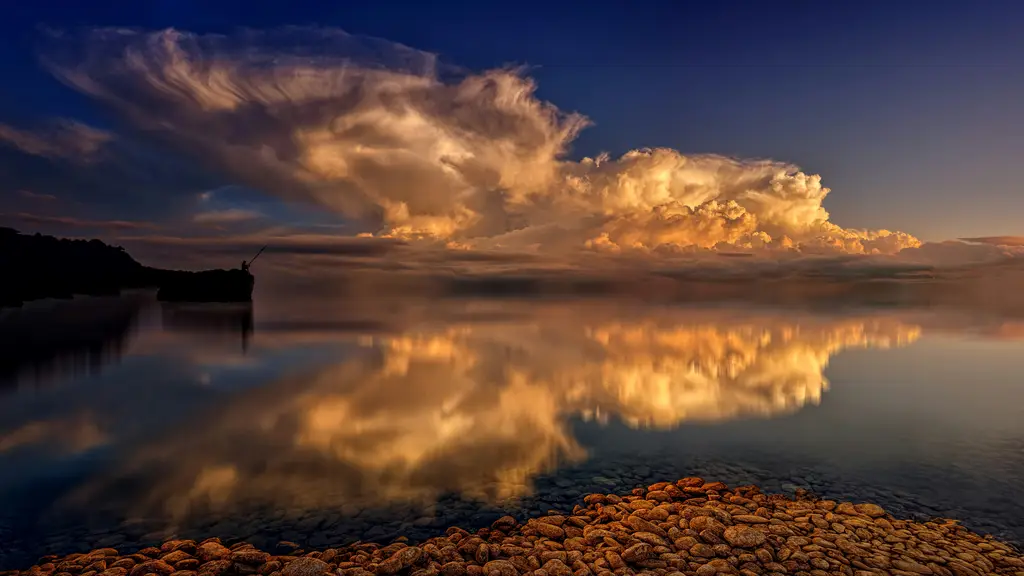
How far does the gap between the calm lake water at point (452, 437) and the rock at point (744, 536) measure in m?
4.38

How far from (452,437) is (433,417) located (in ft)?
11.4

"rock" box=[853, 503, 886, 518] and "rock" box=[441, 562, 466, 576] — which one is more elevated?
"rock" box=[853, 503, 886, 518]

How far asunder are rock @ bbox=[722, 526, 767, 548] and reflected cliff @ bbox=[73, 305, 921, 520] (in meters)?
5.74

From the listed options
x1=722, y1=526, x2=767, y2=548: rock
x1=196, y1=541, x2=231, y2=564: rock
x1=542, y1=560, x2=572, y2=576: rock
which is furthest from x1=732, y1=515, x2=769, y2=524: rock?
x1=196, y1=541, x2=231, y2=564: rock

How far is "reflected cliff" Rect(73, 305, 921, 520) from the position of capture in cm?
1571

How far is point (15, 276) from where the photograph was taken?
113 meters

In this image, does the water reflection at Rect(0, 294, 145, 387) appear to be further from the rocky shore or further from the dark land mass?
the dark land mass

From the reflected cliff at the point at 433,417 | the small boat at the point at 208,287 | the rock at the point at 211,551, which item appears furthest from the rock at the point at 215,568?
the small boat at the point at 208,287

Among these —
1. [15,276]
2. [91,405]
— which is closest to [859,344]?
[91,405]

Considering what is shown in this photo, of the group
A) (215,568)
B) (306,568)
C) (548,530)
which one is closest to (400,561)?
(306,568)

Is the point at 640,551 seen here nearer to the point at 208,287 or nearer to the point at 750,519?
the point at 750,519

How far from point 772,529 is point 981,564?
3.66 m

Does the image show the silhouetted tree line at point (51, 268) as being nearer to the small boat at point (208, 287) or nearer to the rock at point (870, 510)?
the small boat at point (208, 287)

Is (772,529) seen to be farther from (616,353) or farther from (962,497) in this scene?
(616,353)
